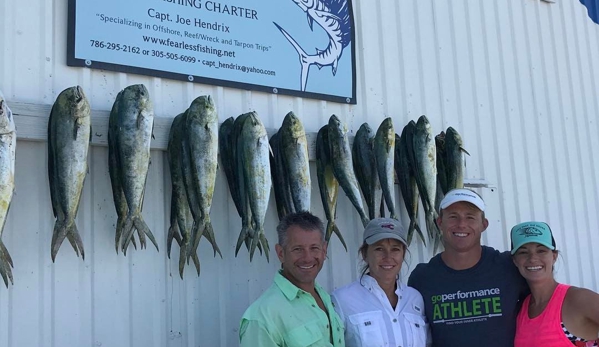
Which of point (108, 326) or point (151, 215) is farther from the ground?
point (151, 215)

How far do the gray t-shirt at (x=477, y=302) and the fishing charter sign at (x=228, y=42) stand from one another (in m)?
1.64

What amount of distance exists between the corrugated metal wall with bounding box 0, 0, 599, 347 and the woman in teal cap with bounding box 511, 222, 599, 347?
144cm

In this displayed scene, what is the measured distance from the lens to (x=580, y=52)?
6316 mm

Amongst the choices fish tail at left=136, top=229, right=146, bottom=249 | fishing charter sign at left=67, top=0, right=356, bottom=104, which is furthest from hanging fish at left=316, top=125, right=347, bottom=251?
fish tail at left=136, top=229, right=146, bottom=249

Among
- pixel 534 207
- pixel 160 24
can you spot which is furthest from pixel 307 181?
pixel 534 207

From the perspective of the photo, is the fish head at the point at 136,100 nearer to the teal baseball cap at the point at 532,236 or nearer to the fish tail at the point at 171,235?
the fish tail at the point at 171,235

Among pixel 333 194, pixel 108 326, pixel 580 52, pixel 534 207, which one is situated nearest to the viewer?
pixel 108 326

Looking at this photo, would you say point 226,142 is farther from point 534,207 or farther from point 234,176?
point 534,207

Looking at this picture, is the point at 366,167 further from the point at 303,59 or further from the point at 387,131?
the point at 303,59

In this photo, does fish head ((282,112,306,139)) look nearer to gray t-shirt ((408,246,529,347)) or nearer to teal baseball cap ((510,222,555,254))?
gray t-shirt ((408,246,529,347))

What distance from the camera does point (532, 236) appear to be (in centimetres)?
310

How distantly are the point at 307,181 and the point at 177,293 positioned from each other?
37.4 inches

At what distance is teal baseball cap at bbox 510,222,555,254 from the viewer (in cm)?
309

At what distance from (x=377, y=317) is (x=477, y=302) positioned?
20.0 inches
